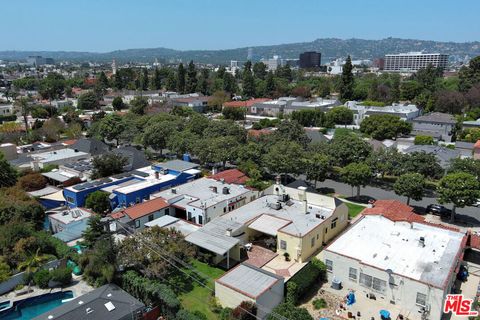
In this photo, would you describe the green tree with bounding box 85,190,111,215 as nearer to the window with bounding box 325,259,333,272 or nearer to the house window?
the house window

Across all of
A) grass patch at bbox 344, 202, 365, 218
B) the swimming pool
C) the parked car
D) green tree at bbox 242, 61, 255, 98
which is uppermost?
green tree at bbox 242, 61, 255, 98

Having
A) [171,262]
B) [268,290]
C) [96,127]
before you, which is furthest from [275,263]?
[96,127]

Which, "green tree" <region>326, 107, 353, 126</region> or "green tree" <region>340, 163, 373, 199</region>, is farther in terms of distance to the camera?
"green tree" <region>326, 107, 353, 126</region>

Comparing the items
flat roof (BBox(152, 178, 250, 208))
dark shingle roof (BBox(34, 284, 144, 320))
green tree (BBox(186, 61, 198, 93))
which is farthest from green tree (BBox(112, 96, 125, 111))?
dark shingle roof (BBox(34, 284, 144, 320))

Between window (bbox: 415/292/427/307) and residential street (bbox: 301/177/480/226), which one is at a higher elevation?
window (bbox: 415/292/427/307)

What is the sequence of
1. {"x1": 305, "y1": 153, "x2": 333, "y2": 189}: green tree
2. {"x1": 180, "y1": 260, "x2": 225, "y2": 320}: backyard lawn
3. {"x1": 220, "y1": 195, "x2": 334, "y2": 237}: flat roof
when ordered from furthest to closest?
{"x1": 305, "y1": 153, "x2": 333, "y2": 189}: green tree, {"x1": 220, "y1": 195, "x2": 334, "y2": 237}: flat roof, {"x1": 180, "y1": 260, "x2": 225, "y2": 320}: backyard lawn

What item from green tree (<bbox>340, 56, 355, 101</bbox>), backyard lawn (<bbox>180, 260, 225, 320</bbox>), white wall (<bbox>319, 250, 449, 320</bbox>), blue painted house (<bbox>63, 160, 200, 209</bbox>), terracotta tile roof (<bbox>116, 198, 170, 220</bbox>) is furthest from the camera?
green tree (<bbox>340, 56, 355, 101</bbox>)

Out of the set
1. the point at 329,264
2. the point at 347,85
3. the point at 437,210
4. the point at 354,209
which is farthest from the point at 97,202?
the point at 347,85

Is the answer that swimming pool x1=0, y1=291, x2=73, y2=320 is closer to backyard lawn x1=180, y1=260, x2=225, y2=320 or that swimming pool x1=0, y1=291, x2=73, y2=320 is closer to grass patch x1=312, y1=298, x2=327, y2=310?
backyard lawn x1=180, y1=260, x2=225, y2=320
